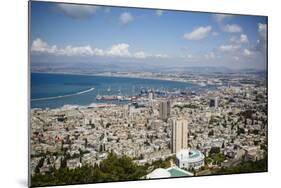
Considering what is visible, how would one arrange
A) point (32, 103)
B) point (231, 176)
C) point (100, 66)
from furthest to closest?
point (231, 176)
point (100, 66)
point (32, 103)

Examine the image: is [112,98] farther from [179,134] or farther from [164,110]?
[179,134]

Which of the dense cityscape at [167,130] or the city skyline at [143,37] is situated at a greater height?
the city skyline at [143,37]

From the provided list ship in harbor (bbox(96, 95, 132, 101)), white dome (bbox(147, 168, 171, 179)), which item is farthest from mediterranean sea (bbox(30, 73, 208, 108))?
white dome (bbox(147, 168, 171, 179))

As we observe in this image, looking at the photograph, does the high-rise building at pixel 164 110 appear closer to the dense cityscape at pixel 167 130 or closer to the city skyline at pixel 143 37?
the dense cityscape at pixel 167 130

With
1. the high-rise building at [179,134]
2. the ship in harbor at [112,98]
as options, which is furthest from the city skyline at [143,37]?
the high-rise building at [179,134]

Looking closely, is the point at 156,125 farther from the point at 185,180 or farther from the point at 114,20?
the point at 114,20

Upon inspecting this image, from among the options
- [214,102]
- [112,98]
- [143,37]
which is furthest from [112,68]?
[214,102]
